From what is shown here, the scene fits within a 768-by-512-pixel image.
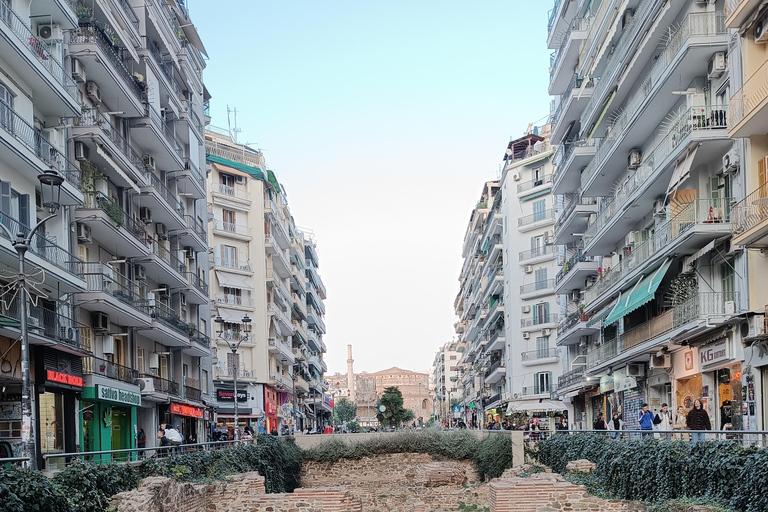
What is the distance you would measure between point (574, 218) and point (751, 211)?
19.7 m

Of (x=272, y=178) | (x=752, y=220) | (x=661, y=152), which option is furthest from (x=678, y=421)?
(x=272, y=178)

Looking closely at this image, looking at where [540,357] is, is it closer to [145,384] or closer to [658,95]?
[145,384]

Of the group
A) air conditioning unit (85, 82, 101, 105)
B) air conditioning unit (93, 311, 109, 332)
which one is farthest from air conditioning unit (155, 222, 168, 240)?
air conditioning unit (93, 311, 109, 332)

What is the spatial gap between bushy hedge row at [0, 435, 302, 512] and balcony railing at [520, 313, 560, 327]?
3491 centimetres

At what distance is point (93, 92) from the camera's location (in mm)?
29156

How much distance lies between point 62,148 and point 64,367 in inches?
252

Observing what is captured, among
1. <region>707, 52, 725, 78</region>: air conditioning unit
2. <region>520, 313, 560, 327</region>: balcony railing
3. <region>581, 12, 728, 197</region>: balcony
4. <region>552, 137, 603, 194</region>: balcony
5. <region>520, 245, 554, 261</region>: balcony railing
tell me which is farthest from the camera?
<region>520, 245, 554, 261</region>: balcony railing

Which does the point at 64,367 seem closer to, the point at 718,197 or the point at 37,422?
the point at 37,422

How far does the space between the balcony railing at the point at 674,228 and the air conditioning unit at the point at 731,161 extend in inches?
31.5

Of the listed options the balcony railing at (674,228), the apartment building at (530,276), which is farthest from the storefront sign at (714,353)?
the apartment building at (530,276)

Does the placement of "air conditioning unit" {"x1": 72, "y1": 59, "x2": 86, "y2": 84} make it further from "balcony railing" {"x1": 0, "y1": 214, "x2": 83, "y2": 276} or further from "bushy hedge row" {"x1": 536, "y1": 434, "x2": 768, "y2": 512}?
"bushy hedge row" {"x1": 536, "y1": 434, "x2": 768, "y2": 512}

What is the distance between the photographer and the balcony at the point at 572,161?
3703cm

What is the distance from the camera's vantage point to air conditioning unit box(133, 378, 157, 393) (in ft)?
106

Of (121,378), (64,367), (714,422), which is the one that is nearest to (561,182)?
(714,422)
